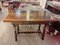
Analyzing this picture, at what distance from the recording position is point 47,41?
257 cm

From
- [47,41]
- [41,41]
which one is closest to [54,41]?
[47,41]

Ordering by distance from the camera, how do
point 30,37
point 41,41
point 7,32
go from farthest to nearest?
point 7,32
point 30,37
point 41,41

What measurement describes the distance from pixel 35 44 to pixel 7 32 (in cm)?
104

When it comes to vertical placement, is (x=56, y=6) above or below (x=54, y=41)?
above

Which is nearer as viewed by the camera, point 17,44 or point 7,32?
point 17,44

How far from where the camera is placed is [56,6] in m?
2.79

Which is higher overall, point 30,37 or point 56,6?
point 56,6

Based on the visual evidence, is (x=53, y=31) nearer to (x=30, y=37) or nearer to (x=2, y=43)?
(x=30, y=37)

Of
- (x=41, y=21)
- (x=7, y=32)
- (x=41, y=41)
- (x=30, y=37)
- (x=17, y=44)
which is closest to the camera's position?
(x=41, y=21)

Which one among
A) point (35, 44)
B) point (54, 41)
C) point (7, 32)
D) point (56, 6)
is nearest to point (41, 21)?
point (35, 44)

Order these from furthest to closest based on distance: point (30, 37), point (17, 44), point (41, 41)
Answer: point (30, 37), point (41, 41), point (17, 44)

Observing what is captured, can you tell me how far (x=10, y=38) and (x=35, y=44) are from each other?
2.36 ft

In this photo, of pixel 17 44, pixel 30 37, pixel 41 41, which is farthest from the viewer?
pixel 30 37

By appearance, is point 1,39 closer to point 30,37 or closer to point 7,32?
point 7,32
